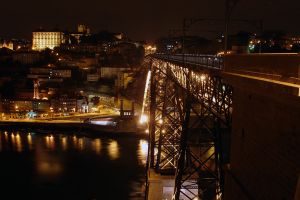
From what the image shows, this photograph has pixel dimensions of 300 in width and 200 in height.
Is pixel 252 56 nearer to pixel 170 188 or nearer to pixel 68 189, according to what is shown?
pixel 170 188

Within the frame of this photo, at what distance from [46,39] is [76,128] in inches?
1378

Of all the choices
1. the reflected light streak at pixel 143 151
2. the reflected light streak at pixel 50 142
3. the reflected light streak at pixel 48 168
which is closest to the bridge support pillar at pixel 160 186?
the reflected light streak at pixel 48 168

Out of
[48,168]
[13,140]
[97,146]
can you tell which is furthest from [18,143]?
[48,168]

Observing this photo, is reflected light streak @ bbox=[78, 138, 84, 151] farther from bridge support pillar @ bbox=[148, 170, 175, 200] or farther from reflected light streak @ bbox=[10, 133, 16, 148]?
bridge support pillar @ bbox=[148, 170, 175, 200]

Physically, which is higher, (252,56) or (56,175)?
(252,56)

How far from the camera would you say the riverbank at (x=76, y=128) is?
2309cm

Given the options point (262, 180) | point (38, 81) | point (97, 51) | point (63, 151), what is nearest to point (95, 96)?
point (38, 81)

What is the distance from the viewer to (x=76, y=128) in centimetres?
2544

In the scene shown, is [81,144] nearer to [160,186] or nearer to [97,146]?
[97,146]

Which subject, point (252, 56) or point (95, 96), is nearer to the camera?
point (252, 56)

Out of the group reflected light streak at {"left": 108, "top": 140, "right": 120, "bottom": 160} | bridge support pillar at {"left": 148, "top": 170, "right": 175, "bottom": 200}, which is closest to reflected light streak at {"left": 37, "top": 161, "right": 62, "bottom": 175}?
reflected light streak at {"left": 108, "top": 140, "right": 120, "bottom": 160}

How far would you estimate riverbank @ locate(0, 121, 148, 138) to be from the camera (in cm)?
2309

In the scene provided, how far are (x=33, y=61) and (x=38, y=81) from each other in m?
12.8

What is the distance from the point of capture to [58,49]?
171ft
